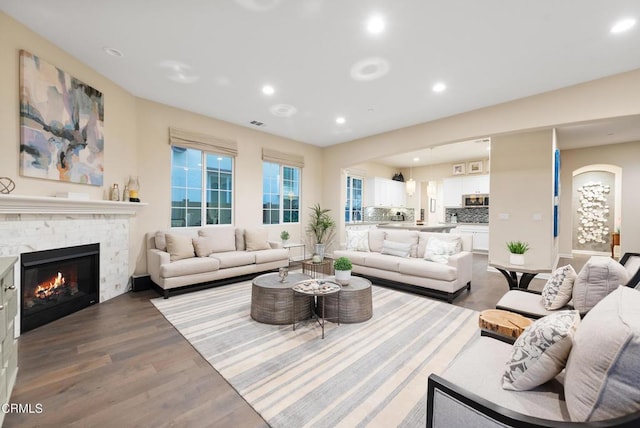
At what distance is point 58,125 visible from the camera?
3.11 meters

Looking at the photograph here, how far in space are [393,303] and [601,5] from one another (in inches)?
141

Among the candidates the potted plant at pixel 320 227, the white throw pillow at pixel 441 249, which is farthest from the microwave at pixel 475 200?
the white throw pillow at pixel 441 249

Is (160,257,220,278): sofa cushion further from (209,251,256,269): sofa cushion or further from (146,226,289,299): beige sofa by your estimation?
(209,251,256,269): sofa cushion

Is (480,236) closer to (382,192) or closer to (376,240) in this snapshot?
(382,192)

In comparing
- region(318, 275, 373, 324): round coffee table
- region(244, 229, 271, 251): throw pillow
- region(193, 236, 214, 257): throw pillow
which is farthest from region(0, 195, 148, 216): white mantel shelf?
region(318, 275, 373, 324): round coffee table

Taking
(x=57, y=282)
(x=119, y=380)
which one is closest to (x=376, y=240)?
(x=119, y=380)

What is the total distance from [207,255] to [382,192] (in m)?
6.06

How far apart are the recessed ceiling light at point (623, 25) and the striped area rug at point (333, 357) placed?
322 centimetres

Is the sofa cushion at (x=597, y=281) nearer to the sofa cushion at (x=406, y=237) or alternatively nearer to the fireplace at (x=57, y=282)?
the sofa cushion at (x=406, y=237)

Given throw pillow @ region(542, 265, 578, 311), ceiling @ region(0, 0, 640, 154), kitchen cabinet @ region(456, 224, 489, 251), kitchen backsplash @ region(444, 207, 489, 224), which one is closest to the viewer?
throw pillow @ region(542, 265, 578, 311)

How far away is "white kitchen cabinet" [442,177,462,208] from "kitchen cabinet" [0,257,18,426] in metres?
9.61

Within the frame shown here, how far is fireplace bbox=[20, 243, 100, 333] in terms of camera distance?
2.82 m

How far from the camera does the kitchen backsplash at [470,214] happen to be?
28.2 feet

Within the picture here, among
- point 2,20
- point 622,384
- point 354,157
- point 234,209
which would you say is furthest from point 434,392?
point 354,157
